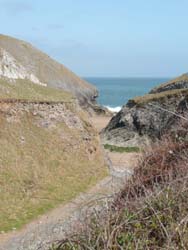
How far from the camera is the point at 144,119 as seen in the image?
1828 inches

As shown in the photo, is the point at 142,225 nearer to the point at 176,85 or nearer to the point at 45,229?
the point at 45,229

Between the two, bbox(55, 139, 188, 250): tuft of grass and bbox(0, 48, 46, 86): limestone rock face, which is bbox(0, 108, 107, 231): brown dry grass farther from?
bbox(55, 139, 188, 250): tuft of grass

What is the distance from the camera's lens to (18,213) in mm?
20984

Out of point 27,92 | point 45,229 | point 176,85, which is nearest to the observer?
point 45,229

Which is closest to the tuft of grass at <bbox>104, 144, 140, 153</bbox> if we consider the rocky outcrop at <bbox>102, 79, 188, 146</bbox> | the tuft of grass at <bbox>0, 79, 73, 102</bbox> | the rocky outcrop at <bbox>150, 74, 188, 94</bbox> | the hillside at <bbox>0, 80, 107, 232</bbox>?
the rocky outcrop at <bbox>102, 79, 188, 146</bbox>

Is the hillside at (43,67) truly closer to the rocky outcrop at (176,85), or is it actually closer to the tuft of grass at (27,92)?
the rocky outcrop at (176,85)

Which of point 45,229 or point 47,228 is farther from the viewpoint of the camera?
point 47,228

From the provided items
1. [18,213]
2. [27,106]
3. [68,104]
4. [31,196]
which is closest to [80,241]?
[18,213]

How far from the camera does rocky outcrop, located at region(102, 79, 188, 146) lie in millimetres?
44375

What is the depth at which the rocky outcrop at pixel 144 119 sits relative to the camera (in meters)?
44.4

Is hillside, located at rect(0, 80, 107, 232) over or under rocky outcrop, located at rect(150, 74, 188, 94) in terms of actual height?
under

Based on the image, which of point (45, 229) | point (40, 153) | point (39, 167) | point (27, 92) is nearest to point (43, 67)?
point (27, 92)

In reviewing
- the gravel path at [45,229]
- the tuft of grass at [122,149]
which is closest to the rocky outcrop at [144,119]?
the tuft of grass at [122,149]

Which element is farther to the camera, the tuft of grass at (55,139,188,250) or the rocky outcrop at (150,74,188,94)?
the rocky outcrop at (150,74,188,94)
